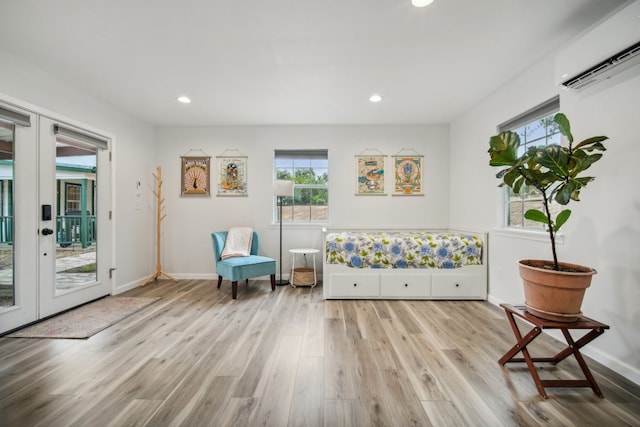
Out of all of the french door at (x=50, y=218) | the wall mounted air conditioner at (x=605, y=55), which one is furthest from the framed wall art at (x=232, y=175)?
the wall mounted air conditioner at (x=605, y=55)

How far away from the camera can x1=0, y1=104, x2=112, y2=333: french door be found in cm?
→ 238

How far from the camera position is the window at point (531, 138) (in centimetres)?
247

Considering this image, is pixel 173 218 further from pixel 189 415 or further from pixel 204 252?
pixel 189 415

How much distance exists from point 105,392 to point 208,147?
11.4ft

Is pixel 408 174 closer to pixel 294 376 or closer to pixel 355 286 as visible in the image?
pixel 355 286

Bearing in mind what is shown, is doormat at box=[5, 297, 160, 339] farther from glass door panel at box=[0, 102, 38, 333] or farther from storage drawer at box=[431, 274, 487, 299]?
storage drawer at box=[431, 274, 487, 299]

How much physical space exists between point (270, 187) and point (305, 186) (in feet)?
1.86

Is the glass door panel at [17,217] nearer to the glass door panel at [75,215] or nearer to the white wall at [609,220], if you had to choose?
the glass door panel at [75,215]

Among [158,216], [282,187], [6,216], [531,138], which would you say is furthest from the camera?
[158,216]

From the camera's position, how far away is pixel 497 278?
3.10m

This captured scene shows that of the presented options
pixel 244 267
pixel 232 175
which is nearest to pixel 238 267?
pixel 244 267

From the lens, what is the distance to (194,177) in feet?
14.0

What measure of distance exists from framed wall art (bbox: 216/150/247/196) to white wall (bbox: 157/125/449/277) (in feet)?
0.33

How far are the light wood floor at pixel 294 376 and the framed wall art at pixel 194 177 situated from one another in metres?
2.08
